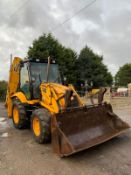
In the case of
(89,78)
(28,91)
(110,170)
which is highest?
(89,78)

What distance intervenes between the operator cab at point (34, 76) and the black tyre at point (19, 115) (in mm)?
→ 423

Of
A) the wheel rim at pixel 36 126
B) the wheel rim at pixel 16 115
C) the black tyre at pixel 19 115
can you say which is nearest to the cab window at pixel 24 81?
the black tyre at pixel 19 115

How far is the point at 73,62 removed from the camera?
28250 mm

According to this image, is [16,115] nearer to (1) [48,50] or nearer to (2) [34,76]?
(2) [34,76]

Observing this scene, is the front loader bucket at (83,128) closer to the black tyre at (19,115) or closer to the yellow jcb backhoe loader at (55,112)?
the yellow jcb backhoe loader at (55,112)

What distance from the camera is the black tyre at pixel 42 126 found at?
479cm

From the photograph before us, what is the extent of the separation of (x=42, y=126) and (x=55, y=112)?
0.52m

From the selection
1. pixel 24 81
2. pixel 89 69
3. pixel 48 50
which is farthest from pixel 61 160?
pixel 89 69

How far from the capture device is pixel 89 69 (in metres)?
30.2

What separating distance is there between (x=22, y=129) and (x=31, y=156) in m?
2.36

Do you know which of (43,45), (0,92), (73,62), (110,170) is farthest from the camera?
(73,62)

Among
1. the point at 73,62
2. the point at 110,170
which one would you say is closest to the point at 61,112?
the point at 110,170

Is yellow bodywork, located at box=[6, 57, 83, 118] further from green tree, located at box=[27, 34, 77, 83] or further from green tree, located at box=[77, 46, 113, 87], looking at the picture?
green tree, located at box=[77, 46, 113, 87]

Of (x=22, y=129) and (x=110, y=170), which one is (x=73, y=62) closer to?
(x=22, y=129)
